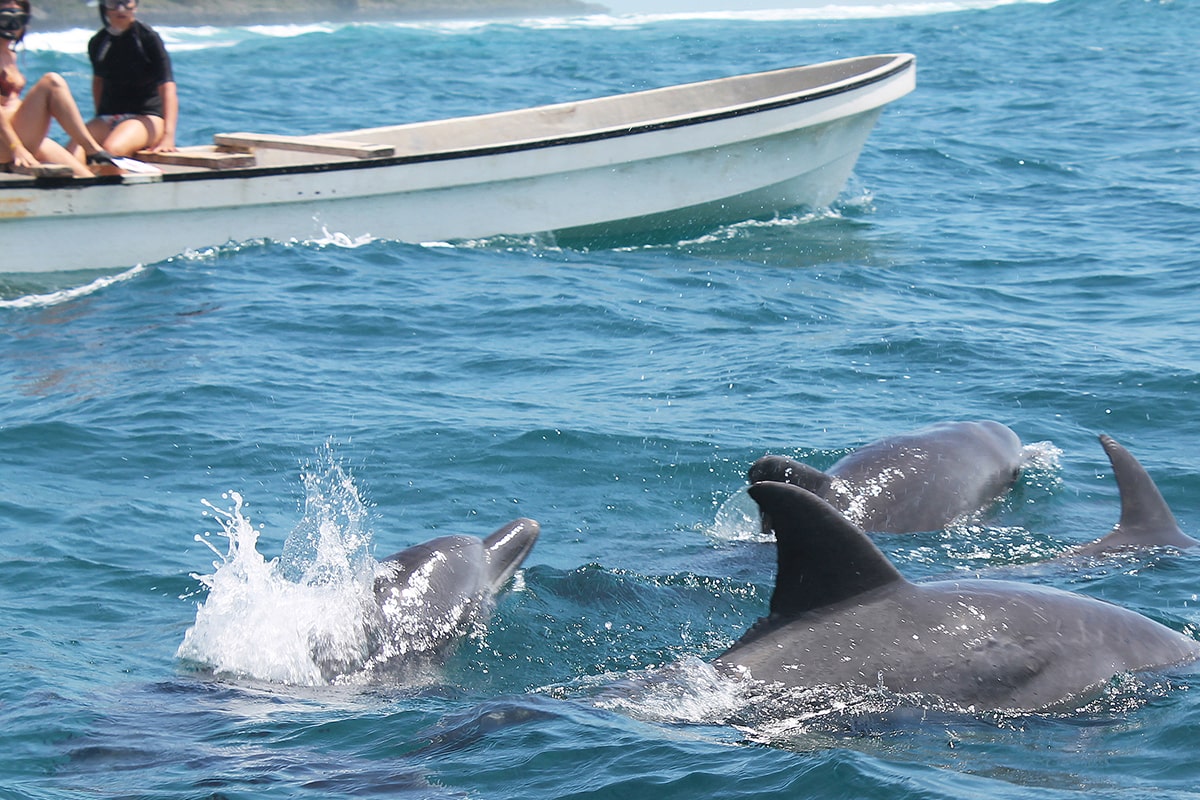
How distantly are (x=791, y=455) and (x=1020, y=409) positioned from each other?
97.4 inches

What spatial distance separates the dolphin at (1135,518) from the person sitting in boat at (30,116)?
37.3ft

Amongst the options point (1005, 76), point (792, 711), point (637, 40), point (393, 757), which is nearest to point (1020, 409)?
point (792, 711)

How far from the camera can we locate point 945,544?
9203 millimetres

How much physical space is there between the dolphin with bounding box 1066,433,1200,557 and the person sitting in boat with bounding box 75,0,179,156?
470 inches

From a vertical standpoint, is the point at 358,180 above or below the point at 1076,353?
above

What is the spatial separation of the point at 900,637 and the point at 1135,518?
3.09 m

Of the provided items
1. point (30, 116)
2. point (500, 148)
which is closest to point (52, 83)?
point (30, 116)

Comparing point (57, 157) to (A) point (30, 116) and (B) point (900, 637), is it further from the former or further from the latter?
(B) point (900, 637)

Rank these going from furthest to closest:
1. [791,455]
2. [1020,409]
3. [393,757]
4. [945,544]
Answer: [1020,409] → [791,455] → [945,544] → [393,757]

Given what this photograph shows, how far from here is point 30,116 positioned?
15961 mm

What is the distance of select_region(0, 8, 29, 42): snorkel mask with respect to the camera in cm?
1520

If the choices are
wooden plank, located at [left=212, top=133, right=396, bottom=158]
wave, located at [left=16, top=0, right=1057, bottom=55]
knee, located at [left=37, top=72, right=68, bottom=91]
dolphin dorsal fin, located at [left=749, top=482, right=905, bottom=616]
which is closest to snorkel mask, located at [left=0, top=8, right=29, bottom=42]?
knee, located at [left=37, top=72, right=68, bottom=91]

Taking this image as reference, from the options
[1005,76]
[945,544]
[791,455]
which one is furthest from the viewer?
[1005,76]

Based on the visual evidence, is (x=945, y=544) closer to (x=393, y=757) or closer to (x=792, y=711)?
(x=792, y=711)
